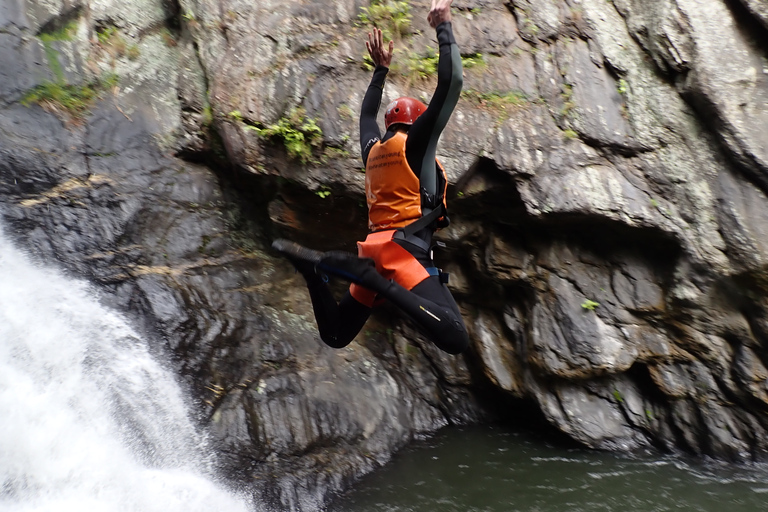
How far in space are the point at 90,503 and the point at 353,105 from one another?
4.60 meters

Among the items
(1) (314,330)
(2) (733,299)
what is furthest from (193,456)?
(2) (733,299)

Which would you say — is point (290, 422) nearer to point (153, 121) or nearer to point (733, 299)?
point (153, 121)

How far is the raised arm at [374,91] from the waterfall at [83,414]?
3167mm

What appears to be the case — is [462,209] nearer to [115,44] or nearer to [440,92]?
[440,92]

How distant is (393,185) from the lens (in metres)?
3.61

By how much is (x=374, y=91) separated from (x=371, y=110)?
0.14m

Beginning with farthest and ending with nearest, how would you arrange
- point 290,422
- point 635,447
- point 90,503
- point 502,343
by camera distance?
point 502,343, point 635,447, point 290,422, point 90,503

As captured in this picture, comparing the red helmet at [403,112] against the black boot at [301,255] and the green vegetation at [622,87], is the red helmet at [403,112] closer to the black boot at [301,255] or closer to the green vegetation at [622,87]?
the black boot at [301,255]

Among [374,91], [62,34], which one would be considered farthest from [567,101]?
[62,34]

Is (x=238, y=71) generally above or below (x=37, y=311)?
above

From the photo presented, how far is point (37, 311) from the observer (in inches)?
206

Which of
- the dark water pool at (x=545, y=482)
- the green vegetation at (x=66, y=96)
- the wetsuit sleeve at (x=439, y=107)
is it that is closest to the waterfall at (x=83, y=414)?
the dark water pool at (x=545, y=482)

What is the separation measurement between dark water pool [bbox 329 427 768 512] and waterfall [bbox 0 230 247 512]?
1.62 meters

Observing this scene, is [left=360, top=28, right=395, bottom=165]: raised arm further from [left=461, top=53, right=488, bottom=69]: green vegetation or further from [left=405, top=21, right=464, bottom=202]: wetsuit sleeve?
[left=461, top=53, right=488, bottom=69]: green vegetation
